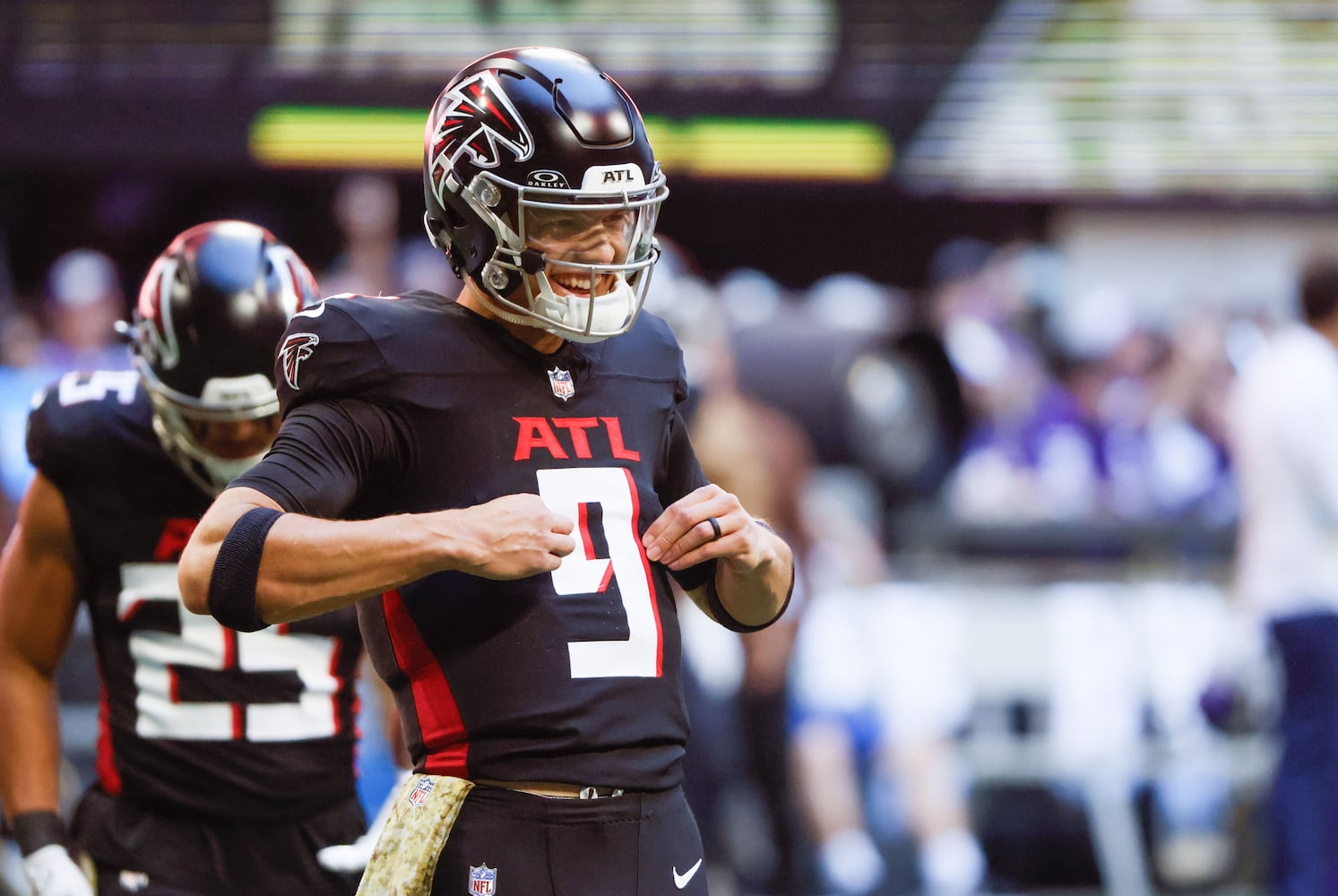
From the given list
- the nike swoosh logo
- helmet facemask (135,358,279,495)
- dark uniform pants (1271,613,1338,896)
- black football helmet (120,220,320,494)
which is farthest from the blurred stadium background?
the nike swoosh logo

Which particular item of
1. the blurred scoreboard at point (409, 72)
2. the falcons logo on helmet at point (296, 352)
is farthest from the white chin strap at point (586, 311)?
the blurred scoreboard at point (409, 72)

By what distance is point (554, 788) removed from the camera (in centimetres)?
204

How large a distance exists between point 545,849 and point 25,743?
133cm

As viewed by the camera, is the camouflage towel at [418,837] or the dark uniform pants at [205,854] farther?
the dark uniform pants at [205,854]

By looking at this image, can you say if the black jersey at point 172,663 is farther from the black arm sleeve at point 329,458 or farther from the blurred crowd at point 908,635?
the blurred crowd at point 908,635

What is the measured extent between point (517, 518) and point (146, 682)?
120 cm

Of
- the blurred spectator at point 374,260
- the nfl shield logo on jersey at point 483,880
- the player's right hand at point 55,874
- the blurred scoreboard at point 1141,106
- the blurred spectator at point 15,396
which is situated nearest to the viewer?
the nfl shield logo on jersey at point 483,880

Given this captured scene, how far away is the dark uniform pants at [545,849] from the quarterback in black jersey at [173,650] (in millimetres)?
880

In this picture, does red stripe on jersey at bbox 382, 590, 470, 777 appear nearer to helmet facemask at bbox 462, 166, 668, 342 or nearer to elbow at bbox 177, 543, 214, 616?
elbow at bbox 177, 543, 214, 616

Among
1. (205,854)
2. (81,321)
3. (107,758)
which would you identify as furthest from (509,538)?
(81,321)

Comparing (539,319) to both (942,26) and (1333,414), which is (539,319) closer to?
(1333,414)

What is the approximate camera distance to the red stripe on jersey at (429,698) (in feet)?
6.72

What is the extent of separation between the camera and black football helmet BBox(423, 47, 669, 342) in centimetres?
212

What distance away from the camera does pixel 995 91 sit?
8.77 m
